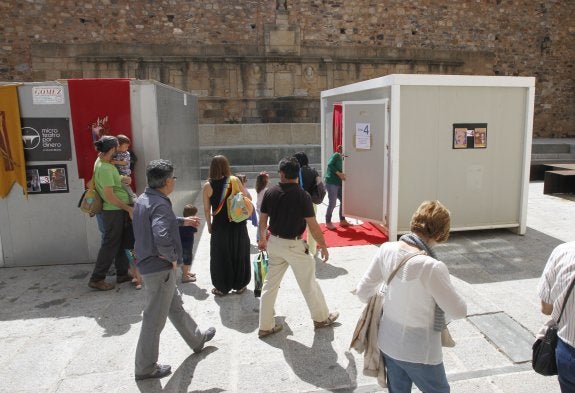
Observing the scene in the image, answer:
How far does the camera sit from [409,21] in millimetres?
18781

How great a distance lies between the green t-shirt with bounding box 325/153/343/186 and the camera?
7.20m

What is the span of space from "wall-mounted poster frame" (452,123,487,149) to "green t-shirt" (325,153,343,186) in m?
1.73

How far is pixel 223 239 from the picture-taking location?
15.3ft

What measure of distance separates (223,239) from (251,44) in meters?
14.4

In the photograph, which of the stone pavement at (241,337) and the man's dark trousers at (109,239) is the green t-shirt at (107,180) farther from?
the stone pavement at (241,337)

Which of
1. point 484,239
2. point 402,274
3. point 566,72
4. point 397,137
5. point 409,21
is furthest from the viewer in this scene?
point 566,72

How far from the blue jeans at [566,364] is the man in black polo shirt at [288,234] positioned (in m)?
1.92

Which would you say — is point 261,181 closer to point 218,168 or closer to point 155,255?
point 218,168

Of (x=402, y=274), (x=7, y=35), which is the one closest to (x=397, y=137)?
(x=402, y=274)

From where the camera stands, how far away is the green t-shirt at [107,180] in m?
4.76

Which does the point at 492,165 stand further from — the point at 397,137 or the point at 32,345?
the point at 32,345

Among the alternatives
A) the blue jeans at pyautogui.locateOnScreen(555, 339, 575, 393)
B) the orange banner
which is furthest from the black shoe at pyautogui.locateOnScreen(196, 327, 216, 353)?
the orange banner

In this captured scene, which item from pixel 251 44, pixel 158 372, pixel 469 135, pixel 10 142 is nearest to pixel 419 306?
pixel 158 372

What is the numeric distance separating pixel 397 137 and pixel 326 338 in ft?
10.7
